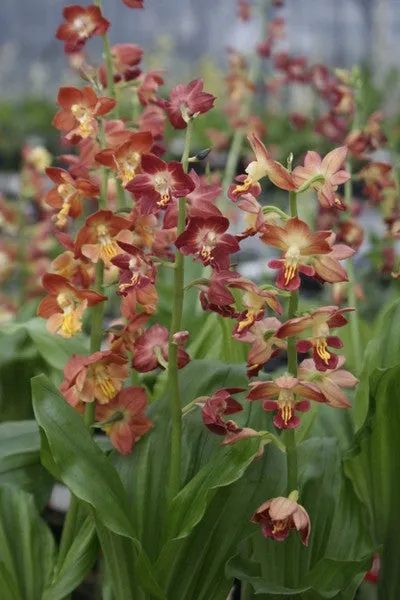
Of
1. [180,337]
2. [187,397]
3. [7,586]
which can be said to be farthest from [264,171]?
[7,586]

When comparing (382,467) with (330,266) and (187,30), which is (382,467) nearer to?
(330,266)

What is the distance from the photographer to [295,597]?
0.99 m

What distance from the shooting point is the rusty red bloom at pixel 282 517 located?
2.82 ft

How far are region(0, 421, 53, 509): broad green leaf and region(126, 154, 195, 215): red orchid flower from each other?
0.39 metres

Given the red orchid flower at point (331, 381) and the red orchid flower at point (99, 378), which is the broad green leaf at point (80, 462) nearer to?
the red orchid flower at point (99, 378)

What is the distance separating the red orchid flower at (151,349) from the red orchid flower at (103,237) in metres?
0.08

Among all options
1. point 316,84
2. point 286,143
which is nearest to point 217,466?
point 316,84

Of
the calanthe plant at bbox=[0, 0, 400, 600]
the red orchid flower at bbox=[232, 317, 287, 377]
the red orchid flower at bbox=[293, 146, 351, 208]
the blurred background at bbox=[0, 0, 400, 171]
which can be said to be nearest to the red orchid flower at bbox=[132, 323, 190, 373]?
the calanthe plant at bbox=[0, 0, 400, 600]

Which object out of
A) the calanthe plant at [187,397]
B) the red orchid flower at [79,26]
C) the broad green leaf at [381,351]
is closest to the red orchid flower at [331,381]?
the calanthe plant at [187,397]

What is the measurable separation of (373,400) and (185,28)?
23.2 ft

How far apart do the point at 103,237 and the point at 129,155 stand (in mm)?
84

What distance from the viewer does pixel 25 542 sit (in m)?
1.10

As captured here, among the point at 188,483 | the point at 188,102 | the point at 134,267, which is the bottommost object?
the point at 188,483

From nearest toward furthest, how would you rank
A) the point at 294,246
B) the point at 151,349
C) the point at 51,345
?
the point at 294,246 → the point at 151,349 → the point at 51,345
